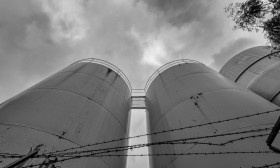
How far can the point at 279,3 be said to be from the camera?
7566 mm

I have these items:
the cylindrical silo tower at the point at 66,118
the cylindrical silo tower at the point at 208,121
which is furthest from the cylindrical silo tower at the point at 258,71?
the cylindrical silo tower at the point at 66,118

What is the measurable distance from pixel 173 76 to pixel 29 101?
24.0 ft

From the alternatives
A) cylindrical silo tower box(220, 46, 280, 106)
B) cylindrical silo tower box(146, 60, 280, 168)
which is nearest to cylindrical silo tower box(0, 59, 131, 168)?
cylindrical silo tower box(146, 60, 280, 168)

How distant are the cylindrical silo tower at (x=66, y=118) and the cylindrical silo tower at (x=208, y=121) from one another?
216 cm

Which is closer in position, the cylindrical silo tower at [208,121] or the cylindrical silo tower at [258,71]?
the cylindrical silo tower at [208,121]

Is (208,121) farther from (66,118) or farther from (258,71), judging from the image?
(258,71)

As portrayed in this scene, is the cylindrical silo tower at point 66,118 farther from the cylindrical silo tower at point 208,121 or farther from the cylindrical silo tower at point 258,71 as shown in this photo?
the cylindrical silo tower at point 258,71

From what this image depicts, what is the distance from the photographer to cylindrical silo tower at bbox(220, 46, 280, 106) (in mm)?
10812

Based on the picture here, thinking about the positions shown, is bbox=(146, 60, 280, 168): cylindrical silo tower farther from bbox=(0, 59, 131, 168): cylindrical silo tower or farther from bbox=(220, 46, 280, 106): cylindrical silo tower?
bbox=(220, 46, 280, 106): cylindrical silo tower

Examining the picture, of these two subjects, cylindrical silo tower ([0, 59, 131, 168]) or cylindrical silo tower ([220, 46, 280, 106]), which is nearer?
cylindrical silo tower ([0, 59, 131, 168])

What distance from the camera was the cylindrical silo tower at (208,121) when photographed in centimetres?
553

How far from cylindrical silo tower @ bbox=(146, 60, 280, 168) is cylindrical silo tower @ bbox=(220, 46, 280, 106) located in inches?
130

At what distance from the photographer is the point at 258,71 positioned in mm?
12586

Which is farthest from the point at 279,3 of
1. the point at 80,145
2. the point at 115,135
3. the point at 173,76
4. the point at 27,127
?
the point at 27,127
